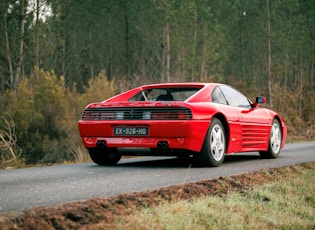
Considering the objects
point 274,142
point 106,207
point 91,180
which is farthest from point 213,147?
point 106,207

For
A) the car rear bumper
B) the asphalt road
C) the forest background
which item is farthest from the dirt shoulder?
the forest background

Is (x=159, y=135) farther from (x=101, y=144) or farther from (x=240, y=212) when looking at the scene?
(x=240, y=212)

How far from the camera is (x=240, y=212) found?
4.81 m

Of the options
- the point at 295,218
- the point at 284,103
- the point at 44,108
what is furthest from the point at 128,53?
the point at 295,218

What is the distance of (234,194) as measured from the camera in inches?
219

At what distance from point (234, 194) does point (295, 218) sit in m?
0.72

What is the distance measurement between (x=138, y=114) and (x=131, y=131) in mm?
260

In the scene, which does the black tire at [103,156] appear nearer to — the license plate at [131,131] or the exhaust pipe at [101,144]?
the exhaust pipe at [101,144]

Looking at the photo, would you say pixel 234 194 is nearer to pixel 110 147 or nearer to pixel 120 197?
pixel 120 197

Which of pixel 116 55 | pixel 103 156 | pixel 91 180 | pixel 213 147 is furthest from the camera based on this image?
pixel 116 55

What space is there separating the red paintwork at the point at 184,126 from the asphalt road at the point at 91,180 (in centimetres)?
37

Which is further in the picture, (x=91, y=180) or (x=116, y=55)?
(x=116, y=55)

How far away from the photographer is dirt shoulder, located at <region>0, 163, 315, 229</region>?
3.84 metres

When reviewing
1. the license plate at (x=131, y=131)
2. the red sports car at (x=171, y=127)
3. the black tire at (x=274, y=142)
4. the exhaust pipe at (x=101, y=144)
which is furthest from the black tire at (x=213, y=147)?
the black tire at (x=274, y=142)
